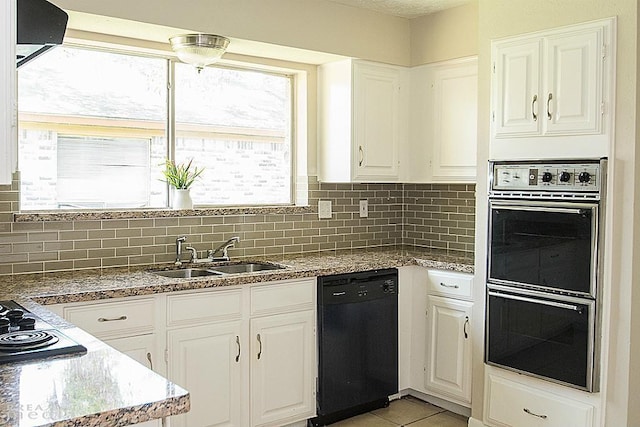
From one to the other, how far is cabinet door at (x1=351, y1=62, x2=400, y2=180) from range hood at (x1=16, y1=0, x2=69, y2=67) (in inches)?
90.5

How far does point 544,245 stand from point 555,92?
0.74 m

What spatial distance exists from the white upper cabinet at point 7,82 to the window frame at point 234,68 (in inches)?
75.6

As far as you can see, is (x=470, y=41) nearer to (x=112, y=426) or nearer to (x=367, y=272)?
(x=367, y=272)

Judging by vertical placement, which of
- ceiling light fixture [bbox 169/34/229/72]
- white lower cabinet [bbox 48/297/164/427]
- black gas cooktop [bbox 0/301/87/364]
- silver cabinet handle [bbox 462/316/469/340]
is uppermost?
ceiling light fixture [bbox 169/34/229/72]

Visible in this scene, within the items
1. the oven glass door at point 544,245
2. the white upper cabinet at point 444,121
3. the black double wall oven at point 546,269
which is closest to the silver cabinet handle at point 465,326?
the black double wall oven at point 546,269

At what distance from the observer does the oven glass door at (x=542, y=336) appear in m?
3.10

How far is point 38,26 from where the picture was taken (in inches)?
78.4

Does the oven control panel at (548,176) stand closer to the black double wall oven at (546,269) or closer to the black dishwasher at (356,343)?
the black double wall oven at (546,269)

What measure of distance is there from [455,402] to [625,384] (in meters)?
1.15

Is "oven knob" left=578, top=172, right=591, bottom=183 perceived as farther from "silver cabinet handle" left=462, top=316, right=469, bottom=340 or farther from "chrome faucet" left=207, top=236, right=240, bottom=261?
"chrome faucet" left=207, top=236, right=240, bottom=261

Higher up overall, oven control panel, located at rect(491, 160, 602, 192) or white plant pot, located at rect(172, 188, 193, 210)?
oven control panel, located at rect(491, 160, 602, 192)

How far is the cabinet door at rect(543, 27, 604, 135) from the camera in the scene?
3.04 m

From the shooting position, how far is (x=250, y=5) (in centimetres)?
362

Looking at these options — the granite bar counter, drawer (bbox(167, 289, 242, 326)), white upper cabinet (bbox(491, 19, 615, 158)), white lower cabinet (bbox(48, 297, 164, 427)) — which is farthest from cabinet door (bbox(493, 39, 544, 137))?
the granite bar counter
